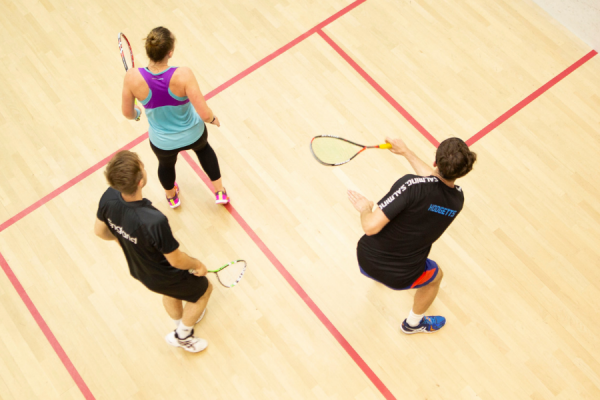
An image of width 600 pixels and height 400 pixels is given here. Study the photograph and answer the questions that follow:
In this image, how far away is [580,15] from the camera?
14.6 ft

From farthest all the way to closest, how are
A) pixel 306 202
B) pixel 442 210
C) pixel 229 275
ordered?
pixel 306 202
pixel 229 275
pixel 442 210

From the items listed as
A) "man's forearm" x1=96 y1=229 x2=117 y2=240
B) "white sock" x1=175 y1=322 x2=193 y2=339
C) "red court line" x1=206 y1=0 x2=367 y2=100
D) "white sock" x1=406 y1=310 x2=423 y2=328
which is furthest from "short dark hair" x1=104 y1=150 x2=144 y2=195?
"red court line" x1=206 y1=0 x2=367 y2=100

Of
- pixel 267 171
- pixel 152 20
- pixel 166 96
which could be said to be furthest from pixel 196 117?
pixel 152 20

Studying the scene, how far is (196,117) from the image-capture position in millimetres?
2975

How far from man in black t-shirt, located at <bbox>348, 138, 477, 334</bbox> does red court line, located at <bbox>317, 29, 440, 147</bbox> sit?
1192 millimetres

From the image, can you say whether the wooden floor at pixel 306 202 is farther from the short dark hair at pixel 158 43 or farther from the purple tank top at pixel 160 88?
the short dark hair at pixel 158 43

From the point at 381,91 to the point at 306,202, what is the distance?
1.21 m

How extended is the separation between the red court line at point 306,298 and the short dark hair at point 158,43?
1400 millimetres

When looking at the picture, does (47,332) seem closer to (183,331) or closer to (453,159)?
(183,331)

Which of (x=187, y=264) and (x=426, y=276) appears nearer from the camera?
(x=187, y=264)

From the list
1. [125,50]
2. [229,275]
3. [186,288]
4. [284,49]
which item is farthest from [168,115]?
[284,49]

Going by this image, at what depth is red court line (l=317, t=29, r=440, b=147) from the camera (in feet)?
13.2

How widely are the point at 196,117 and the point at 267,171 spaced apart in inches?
39.1

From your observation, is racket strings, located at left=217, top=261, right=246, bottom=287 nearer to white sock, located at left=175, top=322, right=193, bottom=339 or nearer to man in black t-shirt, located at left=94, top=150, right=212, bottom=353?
white sock, located at left=175, top=322, right=193, bottom=339
